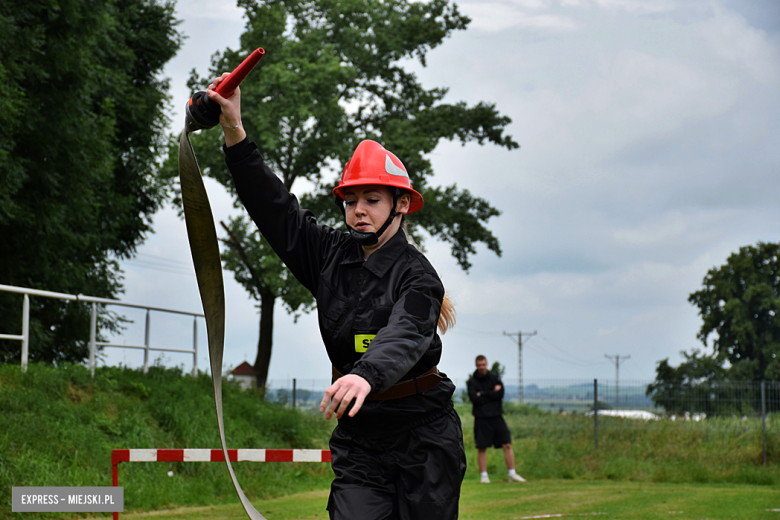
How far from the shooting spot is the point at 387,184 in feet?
9.80

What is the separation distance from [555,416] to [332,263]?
15.6 meters

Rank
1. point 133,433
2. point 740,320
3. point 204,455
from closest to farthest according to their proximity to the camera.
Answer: point 204,455 < point 133,433 < point 740,320

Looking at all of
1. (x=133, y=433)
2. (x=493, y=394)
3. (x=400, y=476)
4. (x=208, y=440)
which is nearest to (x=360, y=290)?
(x=400, y=476)

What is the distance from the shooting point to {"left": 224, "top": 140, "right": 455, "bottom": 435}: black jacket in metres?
2.62

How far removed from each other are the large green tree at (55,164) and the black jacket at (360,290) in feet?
38.9

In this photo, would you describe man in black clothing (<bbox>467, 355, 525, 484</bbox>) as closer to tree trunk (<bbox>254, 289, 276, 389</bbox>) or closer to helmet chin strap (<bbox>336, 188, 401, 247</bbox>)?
helmet chin strap (<bbox>336, 188, 401, 247</bbox>)

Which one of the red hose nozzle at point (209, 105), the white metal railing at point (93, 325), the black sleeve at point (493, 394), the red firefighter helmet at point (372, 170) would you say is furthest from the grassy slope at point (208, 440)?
the red firefighter helmet at point (372, 170)

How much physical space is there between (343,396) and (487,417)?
1125cm

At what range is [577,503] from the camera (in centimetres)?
977

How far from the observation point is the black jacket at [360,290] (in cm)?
262

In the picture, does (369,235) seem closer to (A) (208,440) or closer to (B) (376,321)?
(B) (376,321)

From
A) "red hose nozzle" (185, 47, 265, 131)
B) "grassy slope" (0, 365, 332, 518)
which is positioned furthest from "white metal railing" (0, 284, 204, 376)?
"red hose nozzle" (185, 47, 265, 131)

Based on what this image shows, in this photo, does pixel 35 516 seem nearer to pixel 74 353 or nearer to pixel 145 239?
pixel 74 353

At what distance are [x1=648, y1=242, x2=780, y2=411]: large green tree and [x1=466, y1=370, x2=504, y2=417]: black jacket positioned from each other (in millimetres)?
37301
